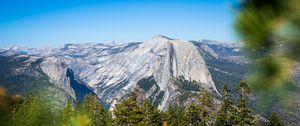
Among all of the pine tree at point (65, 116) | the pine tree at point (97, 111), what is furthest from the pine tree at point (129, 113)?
the pine tree at point (97, 111)

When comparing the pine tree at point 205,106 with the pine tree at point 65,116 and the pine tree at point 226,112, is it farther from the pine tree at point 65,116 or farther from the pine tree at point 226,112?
the pine tree at point 65,116

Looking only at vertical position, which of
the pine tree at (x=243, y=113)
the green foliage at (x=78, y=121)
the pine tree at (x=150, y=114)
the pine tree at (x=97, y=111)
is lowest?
the pine tree at (x=97, y=111)

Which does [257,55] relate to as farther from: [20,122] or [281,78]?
[20,122]

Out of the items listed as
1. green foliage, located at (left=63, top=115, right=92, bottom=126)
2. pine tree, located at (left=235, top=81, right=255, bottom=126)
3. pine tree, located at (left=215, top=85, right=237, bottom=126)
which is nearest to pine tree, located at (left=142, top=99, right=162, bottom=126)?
pine tree, located at (left=215, top=85, right=237, bottom=126)

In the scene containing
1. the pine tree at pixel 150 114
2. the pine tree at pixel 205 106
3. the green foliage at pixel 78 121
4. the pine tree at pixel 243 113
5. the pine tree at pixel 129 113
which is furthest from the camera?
the pine tree at pixel 150 114

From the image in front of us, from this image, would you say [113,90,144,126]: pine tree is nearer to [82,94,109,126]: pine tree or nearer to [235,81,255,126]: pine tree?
[235,81,255,126]: pine tree

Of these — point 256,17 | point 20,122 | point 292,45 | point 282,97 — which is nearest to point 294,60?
point 292,45
